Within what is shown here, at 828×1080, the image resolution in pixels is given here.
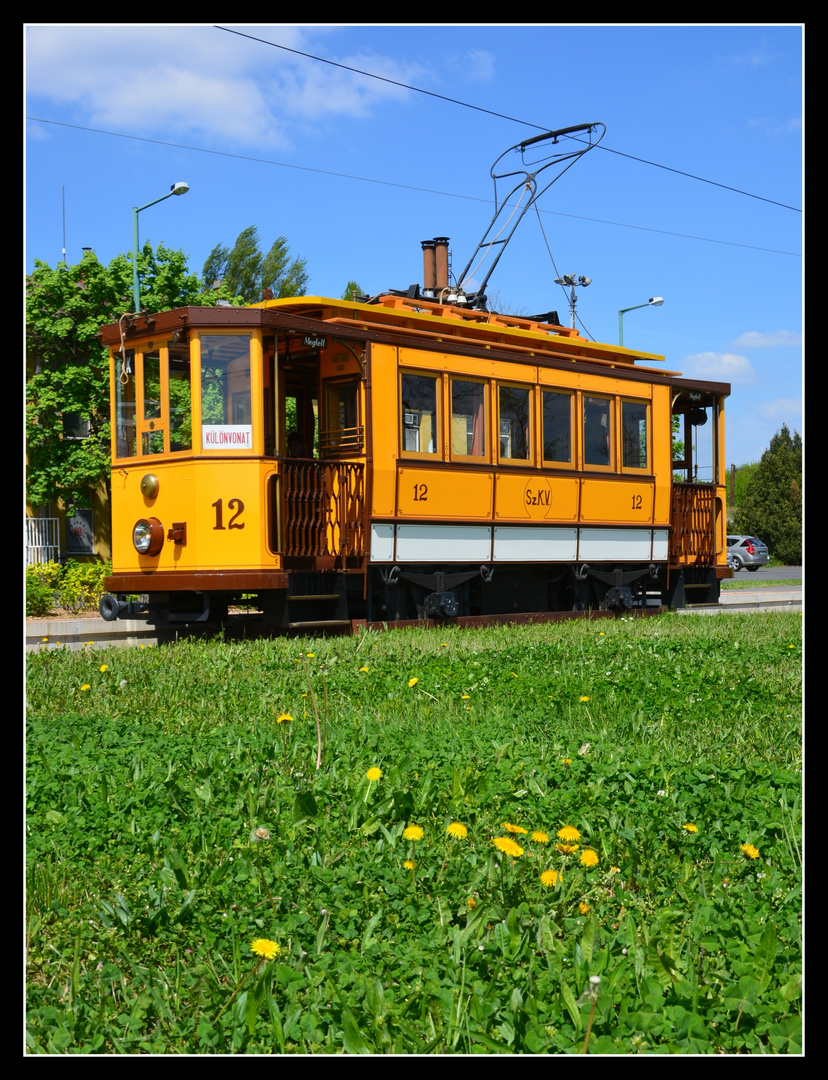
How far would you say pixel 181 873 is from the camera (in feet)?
10.5

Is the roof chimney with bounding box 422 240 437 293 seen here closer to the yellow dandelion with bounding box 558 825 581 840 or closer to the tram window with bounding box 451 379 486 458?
the tram window with bounding box 451 379 486 458

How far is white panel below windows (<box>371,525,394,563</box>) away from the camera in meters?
12.5

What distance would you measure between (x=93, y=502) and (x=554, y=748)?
2485 cm

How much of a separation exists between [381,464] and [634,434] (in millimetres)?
5370

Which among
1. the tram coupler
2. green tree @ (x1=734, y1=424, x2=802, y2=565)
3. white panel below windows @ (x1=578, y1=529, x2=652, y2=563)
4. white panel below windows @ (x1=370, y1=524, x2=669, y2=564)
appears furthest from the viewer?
green tree @ (x1=734, y1=424, x2=802, y2=565)

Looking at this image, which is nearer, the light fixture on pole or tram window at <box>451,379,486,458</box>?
tram window at <box>451,379,486,458</box>

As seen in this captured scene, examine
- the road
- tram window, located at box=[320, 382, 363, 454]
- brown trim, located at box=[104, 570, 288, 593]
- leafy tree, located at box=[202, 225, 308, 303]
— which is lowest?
the road

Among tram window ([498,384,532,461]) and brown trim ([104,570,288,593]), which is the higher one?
tram window ([498,384,532,461])

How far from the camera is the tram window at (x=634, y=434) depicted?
16.0 m

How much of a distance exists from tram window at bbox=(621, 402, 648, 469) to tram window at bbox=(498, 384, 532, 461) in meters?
2.28

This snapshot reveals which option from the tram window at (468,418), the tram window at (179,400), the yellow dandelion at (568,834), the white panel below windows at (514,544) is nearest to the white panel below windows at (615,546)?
the white panel below windows at (514,544)

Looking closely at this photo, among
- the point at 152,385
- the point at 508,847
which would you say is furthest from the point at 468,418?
the point at 508,847

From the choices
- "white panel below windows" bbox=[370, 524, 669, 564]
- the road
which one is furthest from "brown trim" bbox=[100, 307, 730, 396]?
the road
